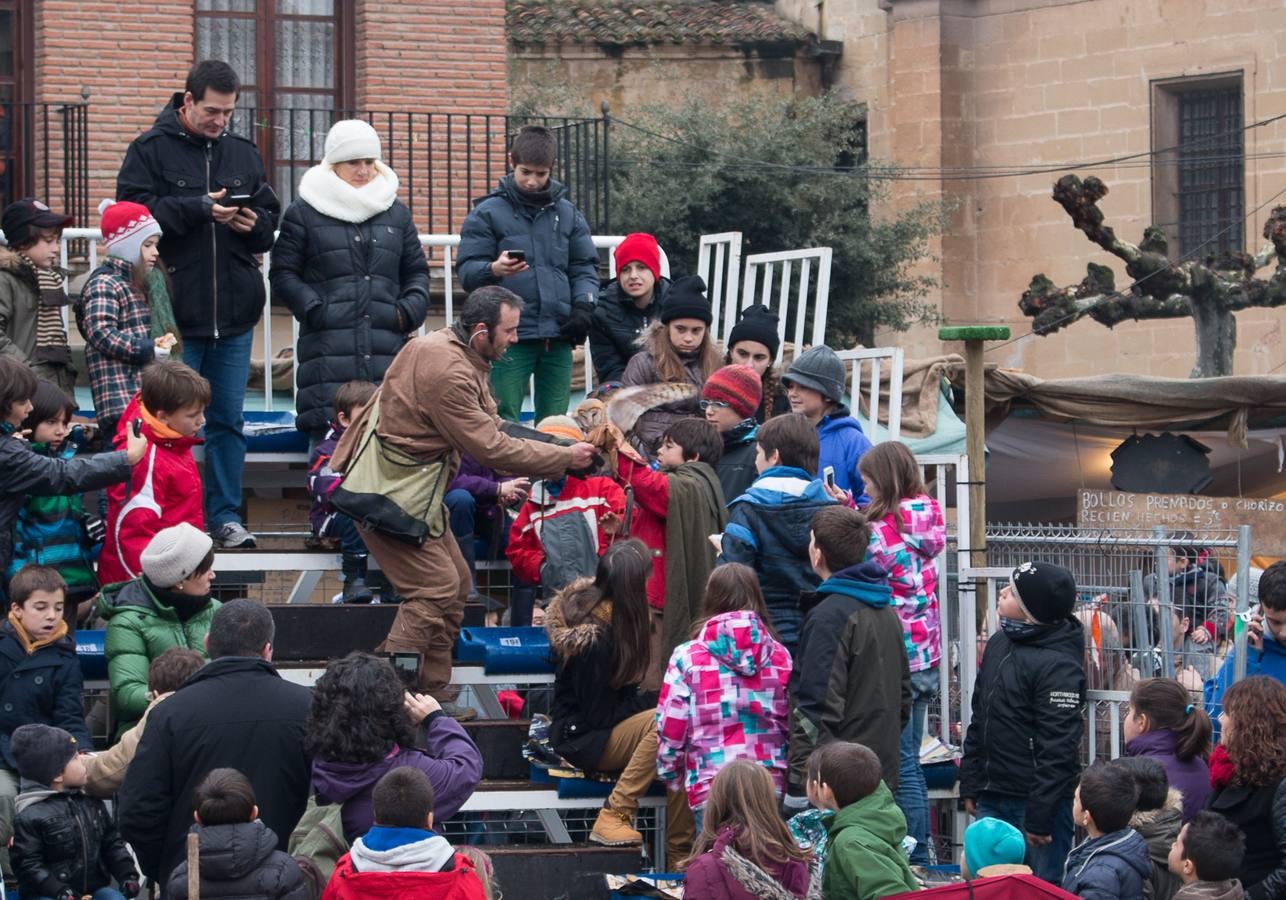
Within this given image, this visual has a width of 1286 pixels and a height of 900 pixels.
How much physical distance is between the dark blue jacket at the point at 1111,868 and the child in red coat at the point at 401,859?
2.17 m

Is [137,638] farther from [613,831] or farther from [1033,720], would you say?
[1033,720]

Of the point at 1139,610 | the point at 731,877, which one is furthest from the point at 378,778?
the point at 1139,610

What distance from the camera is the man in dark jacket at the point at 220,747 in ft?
21.9

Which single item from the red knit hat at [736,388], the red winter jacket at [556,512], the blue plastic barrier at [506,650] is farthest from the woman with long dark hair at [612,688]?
the red knit hat at [736,388]

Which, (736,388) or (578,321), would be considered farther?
(578,321)

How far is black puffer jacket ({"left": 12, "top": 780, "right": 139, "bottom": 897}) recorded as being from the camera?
7.01 metres

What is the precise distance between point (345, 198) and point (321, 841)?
4.61 m

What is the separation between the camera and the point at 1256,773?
7445 mm

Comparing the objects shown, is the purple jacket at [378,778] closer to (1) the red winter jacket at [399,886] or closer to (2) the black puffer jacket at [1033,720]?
(1) the red winter jacket at [399,886]

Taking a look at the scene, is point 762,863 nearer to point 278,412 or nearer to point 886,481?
point 886,481

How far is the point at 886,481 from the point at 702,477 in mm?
849

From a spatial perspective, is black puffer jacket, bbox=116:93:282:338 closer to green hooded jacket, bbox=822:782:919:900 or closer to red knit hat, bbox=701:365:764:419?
red knit hat, bbox=701:365:764:419

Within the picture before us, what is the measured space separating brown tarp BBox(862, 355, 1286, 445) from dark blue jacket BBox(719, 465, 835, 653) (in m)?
8.28

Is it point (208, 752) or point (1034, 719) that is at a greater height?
point (208, 752)
